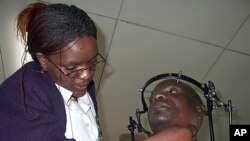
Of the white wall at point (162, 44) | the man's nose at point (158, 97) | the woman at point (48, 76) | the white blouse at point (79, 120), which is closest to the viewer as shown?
the woman at point (48, 76)

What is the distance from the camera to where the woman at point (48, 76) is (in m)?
0.67

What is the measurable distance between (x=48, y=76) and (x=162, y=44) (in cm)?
87

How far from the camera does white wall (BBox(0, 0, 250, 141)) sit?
144 cm

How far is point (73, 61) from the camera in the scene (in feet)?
2.37

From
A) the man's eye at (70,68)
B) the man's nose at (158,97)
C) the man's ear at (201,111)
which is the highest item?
the man's eye at (70,68)

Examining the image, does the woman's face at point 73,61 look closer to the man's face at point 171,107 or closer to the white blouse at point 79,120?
the white blouse at point 79,120

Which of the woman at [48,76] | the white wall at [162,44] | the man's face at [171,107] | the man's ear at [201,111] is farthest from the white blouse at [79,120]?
the white wall at [162,44]

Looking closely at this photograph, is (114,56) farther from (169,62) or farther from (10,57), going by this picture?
(10,57)

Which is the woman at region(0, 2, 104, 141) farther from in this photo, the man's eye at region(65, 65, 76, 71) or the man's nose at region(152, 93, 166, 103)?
the man's nose at region(152, 93, 166, 103)

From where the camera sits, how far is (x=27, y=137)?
0.66 meters

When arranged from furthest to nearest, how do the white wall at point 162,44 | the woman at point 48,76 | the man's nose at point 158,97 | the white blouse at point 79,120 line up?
the white wall at point 162,44 < the man's nose at point 158,97 < the white blouse at point 79,120 < the woman at point 48,76

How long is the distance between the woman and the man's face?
0.71 ft

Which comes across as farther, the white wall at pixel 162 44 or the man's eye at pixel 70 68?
the white wall at pixel 162 44

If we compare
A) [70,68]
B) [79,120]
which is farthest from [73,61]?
[79,120]
